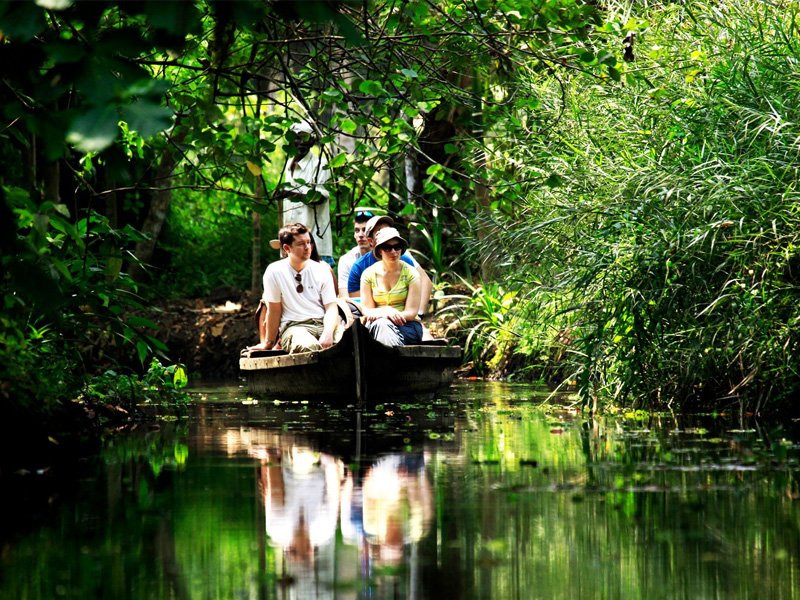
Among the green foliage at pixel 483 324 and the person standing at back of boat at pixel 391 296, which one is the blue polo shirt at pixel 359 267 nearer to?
the person standing at back of boat at pixel 391 296

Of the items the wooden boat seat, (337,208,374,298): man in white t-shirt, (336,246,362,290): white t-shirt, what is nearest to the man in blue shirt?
(337,208,374,298): man in white t-shirt

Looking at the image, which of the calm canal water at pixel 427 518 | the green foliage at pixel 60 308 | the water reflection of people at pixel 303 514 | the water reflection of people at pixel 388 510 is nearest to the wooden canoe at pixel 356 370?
the green foliage at pixel 60 308

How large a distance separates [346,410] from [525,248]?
2.30 m

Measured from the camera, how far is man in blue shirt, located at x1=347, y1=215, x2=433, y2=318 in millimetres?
13680

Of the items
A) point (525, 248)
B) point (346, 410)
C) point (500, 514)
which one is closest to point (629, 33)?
point (525, 248)

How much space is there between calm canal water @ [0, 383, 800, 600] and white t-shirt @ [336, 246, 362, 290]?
5.94m

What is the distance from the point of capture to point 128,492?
264 inches

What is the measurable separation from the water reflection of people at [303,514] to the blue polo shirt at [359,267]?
627 cm

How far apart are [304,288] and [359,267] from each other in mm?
1417

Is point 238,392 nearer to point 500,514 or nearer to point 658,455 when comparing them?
point 658,455

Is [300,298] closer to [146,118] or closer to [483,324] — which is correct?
[483,324]

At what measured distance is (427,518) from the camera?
561 cm

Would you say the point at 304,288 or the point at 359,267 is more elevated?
the point at 359,267

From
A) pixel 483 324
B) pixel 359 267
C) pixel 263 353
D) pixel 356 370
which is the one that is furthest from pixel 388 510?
pixel 483 324
